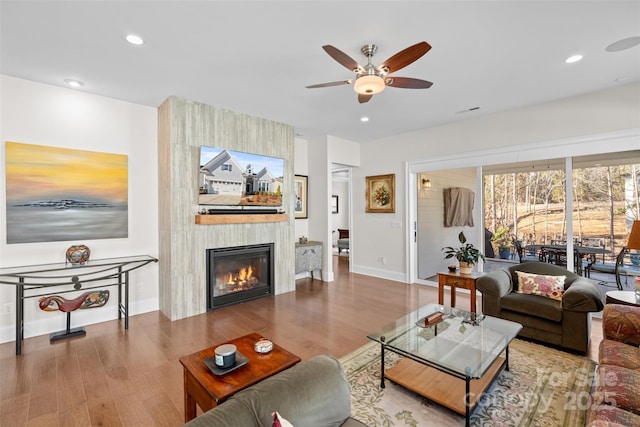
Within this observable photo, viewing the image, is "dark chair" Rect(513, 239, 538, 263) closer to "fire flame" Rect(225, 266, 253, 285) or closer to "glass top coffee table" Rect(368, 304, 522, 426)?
"glass top coffee table" Rect(368, 304, 522, 426)

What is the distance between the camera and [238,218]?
419 cm

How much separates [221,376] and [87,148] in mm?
3483

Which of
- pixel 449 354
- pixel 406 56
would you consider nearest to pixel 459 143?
pixel 406 56

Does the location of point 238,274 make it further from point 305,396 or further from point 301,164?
point 305,396

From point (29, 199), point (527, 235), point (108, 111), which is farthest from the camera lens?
point (527, 235)

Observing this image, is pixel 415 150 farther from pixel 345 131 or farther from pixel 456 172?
pixel 345 131

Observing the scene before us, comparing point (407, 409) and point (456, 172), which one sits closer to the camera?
point (407, 409)

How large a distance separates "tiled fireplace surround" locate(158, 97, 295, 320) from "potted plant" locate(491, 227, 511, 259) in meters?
4.33

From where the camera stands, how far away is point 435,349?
2152 mm

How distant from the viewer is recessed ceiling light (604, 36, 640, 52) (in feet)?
8.15

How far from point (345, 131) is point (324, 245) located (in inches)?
88.4

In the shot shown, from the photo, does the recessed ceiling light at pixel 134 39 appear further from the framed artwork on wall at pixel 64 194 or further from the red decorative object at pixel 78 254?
the red decorative object at pixel 78 254

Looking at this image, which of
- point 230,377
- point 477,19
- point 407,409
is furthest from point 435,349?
point 477,19

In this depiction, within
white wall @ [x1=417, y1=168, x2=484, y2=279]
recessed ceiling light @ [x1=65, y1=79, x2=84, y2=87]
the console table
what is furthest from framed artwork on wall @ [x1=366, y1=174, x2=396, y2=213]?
recessed ceiling light @ [x1=65, y1=79, x2=84, y2=87]
